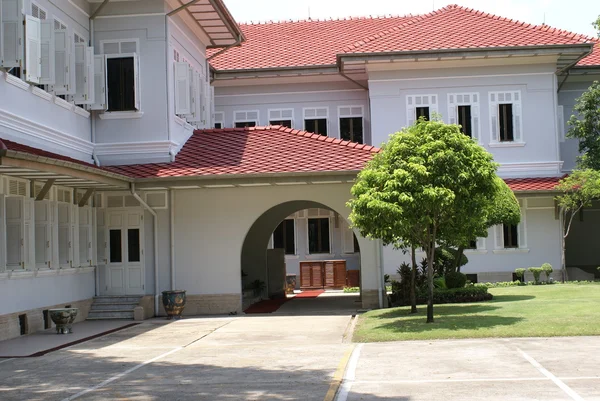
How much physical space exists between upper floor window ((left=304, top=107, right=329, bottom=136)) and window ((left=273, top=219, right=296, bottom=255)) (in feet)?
17.8

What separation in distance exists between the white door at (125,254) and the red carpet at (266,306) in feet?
10.7

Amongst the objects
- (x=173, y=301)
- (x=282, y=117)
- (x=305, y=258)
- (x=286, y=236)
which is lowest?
(x=173, y=301)

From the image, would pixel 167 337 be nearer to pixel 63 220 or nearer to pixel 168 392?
pixel 63 220

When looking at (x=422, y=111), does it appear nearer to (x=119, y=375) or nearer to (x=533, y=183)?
(x=533, y=183)

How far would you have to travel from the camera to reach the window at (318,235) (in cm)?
3606

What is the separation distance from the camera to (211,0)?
23016 millimetres

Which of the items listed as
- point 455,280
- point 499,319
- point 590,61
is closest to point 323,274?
point 455,280

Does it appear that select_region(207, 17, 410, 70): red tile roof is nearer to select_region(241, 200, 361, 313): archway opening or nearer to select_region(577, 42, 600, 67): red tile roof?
select_region(241, 200, 361, 313): archway opening

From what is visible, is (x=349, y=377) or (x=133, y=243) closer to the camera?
(x=349, y=377)

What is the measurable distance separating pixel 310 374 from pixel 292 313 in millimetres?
11118

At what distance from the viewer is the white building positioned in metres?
18.2

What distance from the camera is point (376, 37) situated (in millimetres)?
29891

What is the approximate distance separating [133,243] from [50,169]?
697 cm

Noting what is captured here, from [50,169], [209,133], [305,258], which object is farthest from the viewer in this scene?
[305,258]
